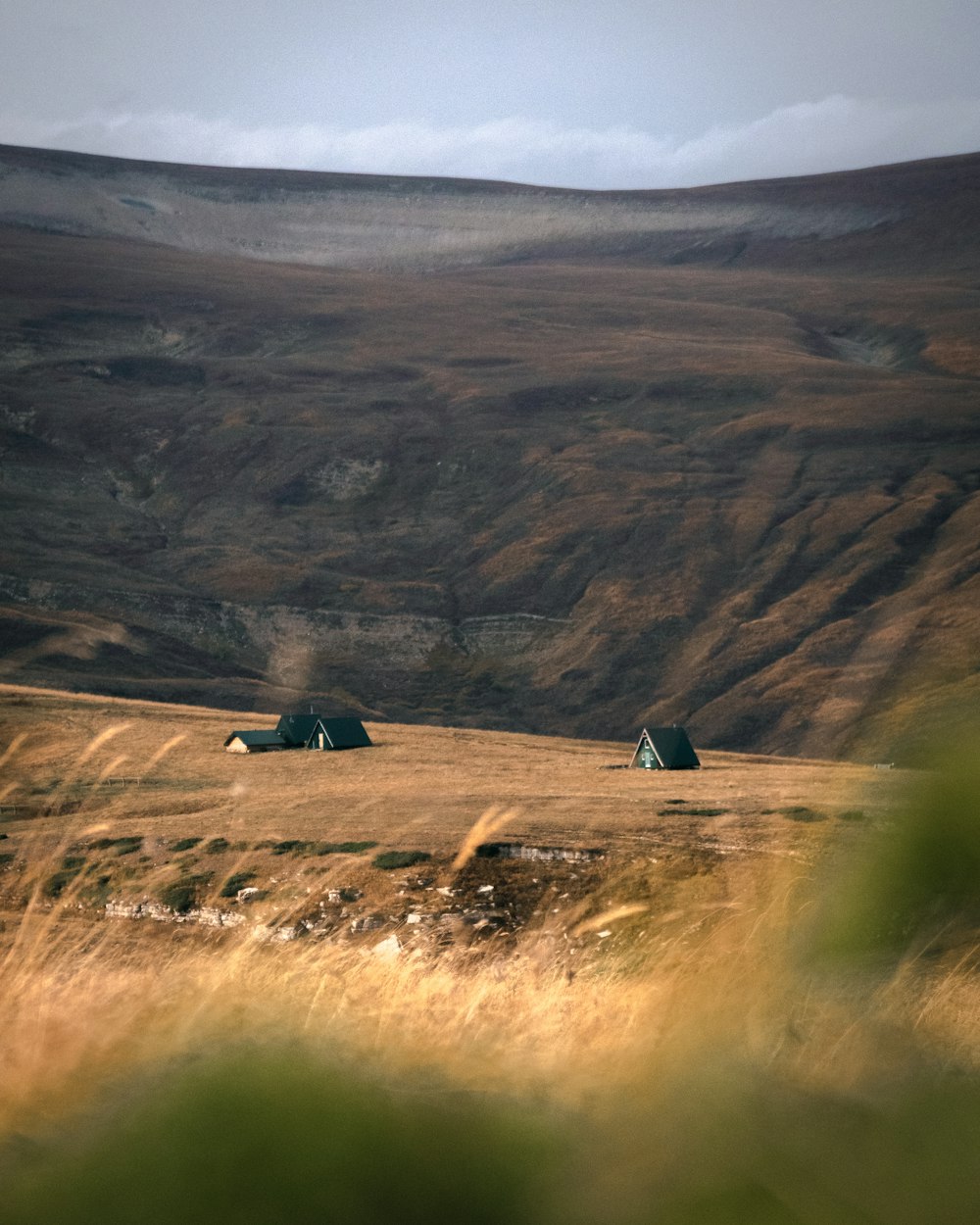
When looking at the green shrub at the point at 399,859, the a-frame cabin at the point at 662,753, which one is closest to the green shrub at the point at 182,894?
the green shrub at the point at 399,859

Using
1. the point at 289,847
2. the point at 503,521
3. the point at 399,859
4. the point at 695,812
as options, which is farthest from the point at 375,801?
the point at 503,521

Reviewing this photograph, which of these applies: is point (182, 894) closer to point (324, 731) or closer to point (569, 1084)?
point (569, 1084)

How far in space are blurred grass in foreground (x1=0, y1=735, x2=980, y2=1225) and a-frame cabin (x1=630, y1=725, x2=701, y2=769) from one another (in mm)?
49529

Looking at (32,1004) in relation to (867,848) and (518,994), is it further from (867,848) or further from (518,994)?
(867,848)

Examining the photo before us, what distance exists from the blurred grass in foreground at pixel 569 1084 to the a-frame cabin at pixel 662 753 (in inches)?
1950

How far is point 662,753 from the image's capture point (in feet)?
173

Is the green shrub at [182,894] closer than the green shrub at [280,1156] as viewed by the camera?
No

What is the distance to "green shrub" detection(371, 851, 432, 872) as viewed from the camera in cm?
2720

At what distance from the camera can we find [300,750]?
184 feet

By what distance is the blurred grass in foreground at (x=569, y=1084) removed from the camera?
206 centimetres

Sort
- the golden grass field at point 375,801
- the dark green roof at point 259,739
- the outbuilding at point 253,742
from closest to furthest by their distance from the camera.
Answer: the golden grass field at point 375,801 → the outbuilding at point 253,742 → the dark green roof at point 259,739

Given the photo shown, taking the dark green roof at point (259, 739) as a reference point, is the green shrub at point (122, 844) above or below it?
above

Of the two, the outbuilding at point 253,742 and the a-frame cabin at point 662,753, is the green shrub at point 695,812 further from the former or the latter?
the outbuilding at point 253,742

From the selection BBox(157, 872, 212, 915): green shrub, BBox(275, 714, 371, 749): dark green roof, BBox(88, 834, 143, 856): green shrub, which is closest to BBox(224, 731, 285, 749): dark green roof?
BBox(275, 714, 371, 749): dark green roof
